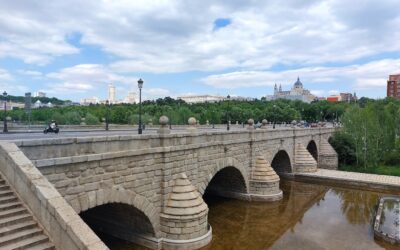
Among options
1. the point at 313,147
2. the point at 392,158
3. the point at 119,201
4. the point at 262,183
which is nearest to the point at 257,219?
the point at 262,183

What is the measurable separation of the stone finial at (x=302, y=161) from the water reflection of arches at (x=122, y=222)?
22.6 metres

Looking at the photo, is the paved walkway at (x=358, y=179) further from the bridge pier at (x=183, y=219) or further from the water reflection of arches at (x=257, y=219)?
the bridge pier at (x=183, y=219)

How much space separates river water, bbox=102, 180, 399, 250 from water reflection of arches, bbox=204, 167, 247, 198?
60 centimetres

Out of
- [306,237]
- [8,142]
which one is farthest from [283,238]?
[8,142]

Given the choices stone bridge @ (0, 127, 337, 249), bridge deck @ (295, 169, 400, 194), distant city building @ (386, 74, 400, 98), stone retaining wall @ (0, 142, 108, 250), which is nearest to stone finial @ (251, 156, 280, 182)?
stone bridge @ (0, 127, 337, 249)

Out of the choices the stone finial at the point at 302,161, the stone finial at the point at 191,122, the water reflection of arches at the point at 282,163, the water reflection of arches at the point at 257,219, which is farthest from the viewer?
the stone finial at the point at 302,161

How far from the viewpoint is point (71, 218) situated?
309 inches

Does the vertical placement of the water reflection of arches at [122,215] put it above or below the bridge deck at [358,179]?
above

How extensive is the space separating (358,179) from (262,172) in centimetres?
1335

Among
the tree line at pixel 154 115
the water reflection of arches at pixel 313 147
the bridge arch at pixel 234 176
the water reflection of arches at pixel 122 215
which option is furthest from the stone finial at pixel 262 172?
the tree line at pixel 154 115

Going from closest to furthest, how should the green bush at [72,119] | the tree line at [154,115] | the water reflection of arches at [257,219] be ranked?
the water reflection of arches at [257,219], the green bush at [72,119], the tree line at [154,115]

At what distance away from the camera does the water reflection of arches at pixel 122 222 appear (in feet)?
48.6

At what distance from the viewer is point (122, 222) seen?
1591 centimetres

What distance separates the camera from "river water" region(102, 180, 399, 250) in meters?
16.8
